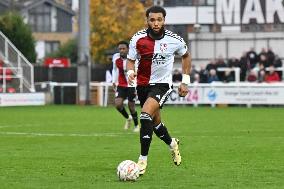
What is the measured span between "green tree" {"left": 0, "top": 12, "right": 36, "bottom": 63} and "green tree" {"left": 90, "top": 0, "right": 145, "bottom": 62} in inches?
465

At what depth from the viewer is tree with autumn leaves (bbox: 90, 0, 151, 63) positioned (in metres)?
73.2

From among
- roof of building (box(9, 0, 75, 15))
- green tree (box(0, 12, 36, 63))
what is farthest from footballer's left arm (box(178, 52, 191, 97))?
roof of building (box(9, 0, 75, 15))

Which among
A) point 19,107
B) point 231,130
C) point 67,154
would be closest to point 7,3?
point 19,107

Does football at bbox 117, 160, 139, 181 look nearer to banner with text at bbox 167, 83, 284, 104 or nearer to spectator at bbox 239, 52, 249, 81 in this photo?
banner with text at bbox 167, 83, 284, 104

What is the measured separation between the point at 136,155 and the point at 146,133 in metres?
3.10

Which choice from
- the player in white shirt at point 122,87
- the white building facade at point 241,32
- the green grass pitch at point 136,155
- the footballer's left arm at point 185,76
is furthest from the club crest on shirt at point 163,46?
the white building facade at point 241,32

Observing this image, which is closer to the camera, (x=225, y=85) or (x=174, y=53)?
(x=174, y=53)

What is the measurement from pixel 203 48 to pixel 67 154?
37.4 m

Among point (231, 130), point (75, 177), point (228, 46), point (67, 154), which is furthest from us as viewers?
point (228, 46)

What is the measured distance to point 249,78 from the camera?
139 ft

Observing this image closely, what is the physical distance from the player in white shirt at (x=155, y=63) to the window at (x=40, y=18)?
286 ft

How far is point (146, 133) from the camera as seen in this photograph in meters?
13.5

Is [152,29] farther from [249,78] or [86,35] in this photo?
[86,35]

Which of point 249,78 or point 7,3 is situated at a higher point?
point 7,3
